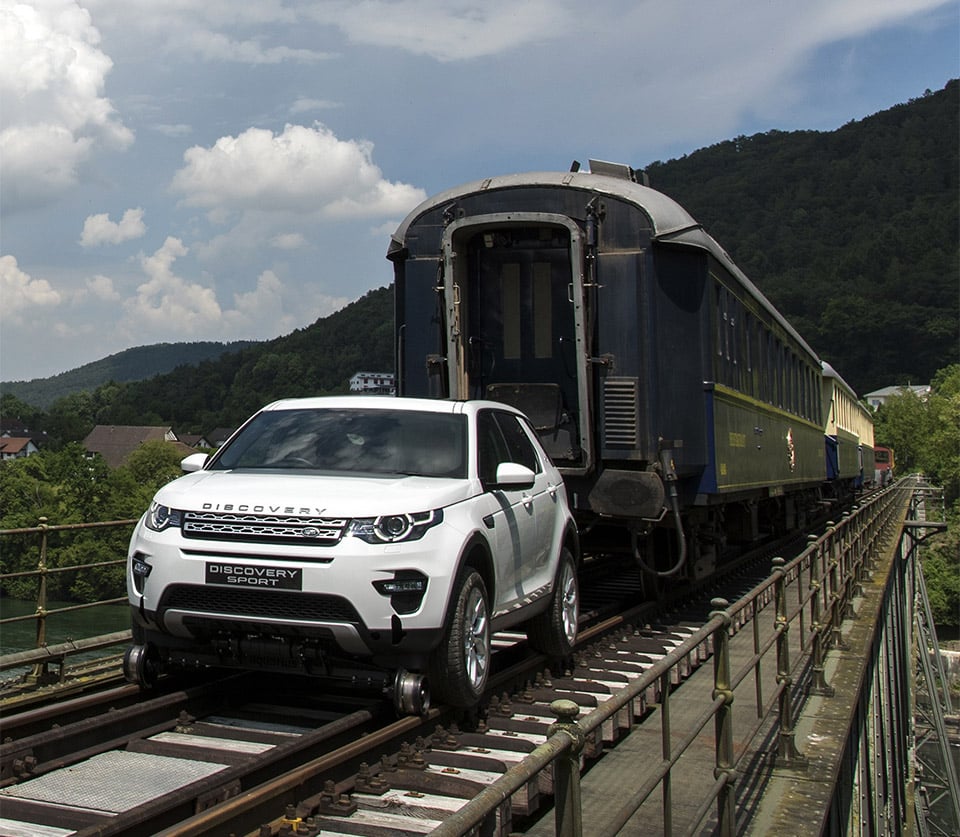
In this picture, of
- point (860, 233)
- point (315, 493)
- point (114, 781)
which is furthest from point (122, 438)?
point (114, 781)

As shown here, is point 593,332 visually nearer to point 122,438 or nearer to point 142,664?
point 142,664

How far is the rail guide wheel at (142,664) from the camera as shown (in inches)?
237

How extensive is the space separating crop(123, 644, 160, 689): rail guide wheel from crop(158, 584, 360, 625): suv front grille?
1.74 ft

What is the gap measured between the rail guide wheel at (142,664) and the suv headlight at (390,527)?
5.00ft

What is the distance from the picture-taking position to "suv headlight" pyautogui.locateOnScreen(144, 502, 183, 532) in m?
5.79

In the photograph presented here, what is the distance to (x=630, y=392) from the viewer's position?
9.84 meters

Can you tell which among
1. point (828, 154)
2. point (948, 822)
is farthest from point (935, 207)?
A: point (948, 822)

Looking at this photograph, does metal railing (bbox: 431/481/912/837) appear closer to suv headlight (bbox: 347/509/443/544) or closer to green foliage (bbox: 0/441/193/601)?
suv headlight (bbox: 347/509/443/544)

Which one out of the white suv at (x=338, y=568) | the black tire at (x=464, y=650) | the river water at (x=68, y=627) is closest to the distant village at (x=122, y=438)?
the river water at (x=68, y=627)

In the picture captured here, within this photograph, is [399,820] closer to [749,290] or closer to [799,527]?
[749,290]

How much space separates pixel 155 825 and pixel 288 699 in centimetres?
227

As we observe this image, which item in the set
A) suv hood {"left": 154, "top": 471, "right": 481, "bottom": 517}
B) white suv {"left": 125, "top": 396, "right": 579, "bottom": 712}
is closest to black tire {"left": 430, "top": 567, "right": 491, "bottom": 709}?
white suv {"left": 125, "top": 396, "right": 579, "bottom": 712}

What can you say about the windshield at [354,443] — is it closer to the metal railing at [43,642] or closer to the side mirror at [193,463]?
the side mirror at [193,463]

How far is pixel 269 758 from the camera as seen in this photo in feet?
15.7
